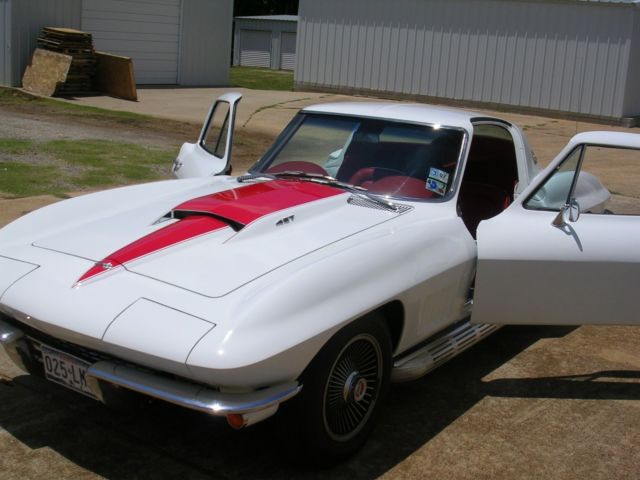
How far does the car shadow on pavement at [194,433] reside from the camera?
12.6 ft

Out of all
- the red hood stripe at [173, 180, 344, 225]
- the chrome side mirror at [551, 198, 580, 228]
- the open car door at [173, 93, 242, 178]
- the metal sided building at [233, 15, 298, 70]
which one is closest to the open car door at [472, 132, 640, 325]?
the chrome side mirror at [551, 198, 580, 228]

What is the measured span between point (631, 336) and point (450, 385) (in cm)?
178

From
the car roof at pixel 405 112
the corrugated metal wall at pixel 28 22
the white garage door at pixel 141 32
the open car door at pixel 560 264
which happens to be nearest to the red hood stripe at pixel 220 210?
the car roof at pixel 405 112

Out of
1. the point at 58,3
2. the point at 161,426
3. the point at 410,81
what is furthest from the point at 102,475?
the point at 410,81

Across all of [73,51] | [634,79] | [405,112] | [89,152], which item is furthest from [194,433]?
[634,79]

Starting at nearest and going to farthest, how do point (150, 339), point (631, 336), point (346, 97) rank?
point (150, 339) → point (631, 336) → point (346, 97)

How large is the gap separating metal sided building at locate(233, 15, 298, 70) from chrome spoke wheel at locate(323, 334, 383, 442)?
36018 millimetres

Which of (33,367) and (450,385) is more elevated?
(33,367)

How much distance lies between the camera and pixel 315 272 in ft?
12.2

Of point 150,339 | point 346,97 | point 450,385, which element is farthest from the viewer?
point 346,97

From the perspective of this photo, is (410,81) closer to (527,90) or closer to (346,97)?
(346,97)

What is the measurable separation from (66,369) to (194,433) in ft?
2.52

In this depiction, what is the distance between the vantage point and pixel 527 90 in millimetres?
21281

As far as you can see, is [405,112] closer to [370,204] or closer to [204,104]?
[370,204]
